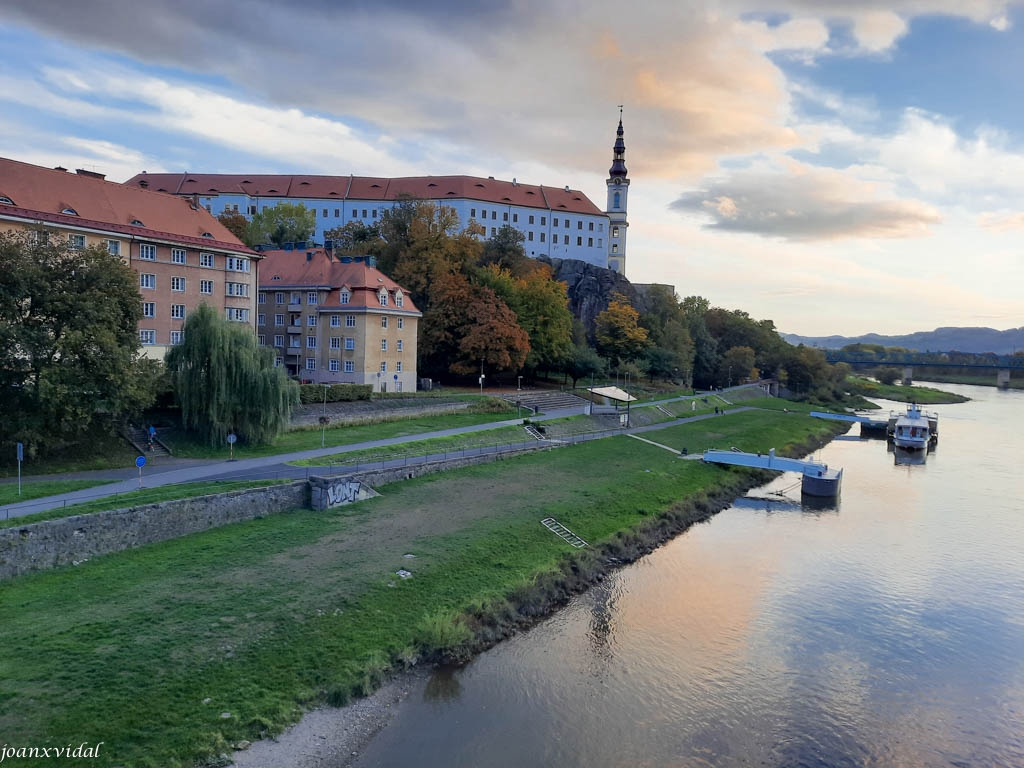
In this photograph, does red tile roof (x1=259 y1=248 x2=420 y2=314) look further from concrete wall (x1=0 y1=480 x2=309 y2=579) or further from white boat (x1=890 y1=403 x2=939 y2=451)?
white boat (x1=890 y1=403 x2=939 y2=451)

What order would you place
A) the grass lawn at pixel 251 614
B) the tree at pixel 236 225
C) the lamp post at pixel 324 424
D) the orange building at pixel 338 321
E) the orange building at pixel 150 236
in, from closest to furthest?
the grass lawn at pixel 251 614, the lamp post at pixel 324 424, the orange building at pixel 150 236, the orange building at pixel 338 321, the tree at pixel 236 225

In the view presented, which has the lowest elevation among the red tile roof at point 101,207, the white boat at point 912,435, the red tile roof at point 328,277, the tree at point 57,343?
the white boat at point 912,435

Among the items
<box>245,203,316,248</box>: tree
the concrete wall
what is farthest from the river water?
<box>245,203,316,248</box>: tree

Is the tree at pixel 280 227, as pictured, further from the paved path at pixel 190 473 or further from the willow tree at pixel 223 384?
the paved path at pixel 190 473

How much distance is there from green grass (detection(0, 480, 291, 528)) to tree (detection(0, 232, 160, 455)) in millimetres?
4516

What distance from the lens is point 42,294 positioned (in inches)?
1041

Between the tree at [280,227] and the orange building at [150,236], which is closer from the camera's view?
the orange building at [150,236]

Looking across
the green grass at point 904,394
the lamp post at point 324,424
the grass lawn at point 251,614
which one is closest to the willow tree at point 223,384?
the lamp post at point 324,424

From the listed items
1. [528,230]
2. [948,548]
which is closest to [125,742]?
Result: [948,548]

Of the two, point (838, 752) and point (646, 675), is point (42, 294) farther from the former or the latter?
point (838, 752)

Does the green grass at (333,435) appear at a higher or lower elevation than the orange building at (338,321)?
lower

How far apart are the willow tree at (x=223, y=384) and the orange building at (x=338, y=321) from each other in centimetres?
1500

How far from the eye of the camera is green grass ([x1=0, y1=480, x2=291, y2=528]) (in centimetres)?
2035

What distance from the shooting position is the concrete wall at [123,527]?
19156 mm
